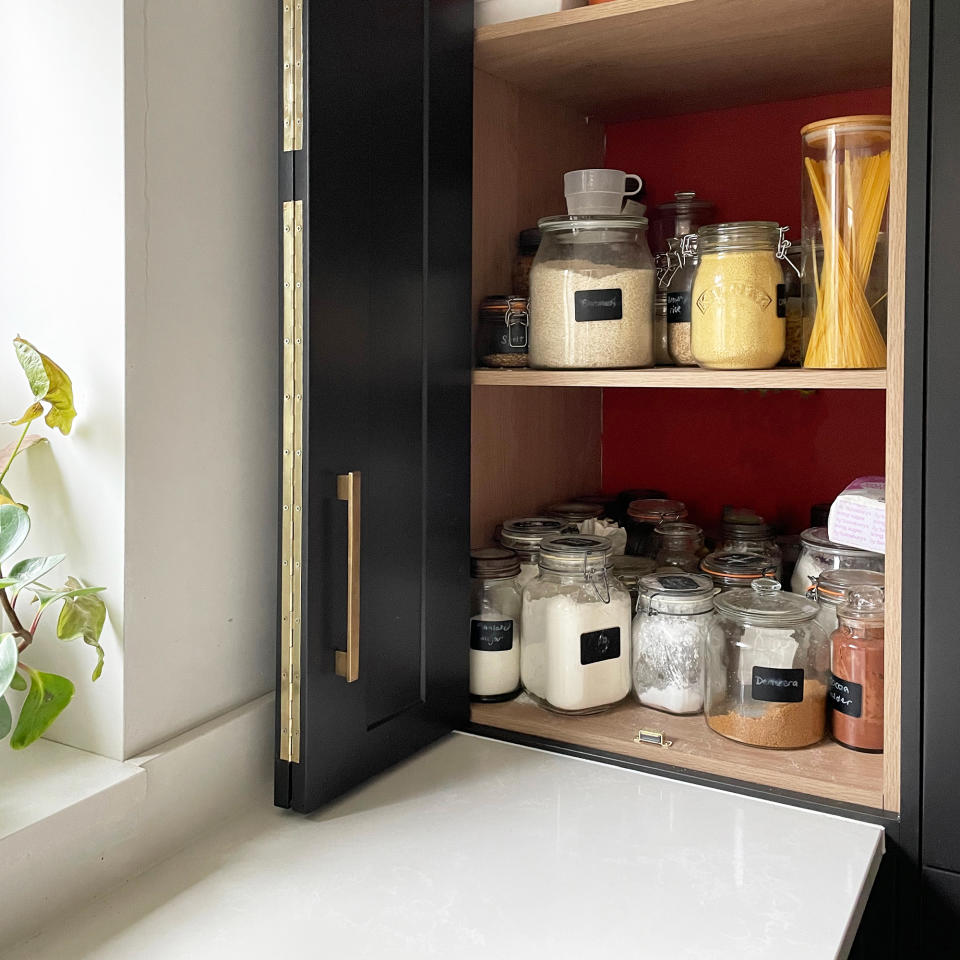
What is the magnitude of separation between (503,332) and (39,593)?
27.7 inches

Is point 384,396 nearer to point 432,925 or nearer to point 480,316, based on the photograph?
point 480,316

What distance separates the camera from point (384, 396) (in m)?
1.18

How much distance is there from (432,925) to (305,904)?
0.13 meters

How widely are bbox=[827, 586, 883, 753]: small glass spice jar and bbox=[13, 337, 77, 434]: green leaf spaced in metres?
0.91

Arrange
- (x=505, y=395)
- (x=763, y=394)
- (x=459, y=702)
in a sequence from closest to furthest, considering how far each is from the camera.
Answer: (x=459, y=702), (x=505, y=395), (x=763, y=394)

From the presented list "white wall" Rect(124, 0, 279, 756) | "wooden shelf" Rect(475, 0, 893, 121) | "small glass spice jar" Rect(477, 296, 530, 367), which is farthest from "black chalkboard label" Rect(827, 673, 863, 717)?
"wooden shelf" Rect(475, 0, 893, 121)

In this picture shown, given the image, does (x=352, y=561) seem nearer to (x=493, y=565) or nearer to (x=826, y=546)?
(x=493, y=565)

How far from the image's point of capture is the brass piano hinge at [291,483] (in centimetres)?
106

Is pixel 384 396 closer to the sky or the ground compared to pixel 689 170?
closer to the ground

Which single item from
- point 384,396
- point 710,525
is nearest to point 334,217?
point 384,396

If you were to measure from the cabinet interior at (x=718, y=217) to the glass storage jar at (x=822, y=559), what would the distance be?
0.23 m

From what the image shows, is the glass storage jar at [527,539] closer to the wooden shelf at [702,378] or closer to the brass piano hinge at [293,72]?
the wooden shelf at [702,378]

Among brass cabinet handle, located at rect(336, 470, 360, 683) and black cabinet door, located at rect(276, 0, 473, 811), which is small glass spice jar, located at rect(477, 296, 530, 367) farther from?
brass cabinet handle, located at rect(336, 470, 360, 683)

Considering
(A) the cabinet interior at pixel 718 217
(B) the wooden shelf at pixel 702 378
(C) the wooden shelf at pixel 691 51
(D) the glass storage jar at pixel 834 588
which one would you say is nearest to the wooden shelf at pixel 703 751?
(A) the cabinet interior at pixel 718 217
